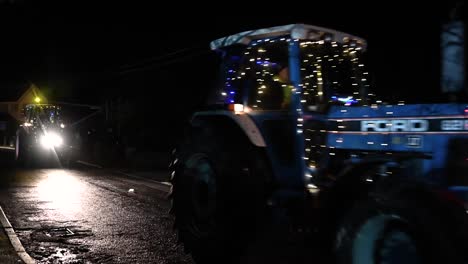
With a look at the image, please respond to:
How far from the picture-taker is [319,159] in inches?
235

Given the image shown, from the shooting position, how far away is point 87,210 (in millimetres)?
10656

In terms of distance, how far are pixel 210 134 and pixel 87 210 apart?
4.96 m

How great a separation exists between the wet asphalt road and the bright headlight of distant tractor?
7.59 m

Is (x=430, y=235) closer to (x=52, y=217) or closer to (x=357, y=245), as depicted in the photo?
(x=357, y=245)

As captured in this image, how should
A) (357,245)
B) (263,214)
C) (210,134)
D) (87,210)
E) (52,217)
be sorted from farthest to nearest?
1. (87,210)
2. (52,217)
3. (210,134)
4. (263,214)
5. (357,245)

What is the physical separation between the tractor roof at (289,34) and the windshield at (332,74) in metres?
0.10

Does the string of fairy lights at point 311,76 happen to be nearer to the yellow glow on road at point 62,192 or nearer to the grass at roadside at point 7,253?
the grass at roadside at point 7,253

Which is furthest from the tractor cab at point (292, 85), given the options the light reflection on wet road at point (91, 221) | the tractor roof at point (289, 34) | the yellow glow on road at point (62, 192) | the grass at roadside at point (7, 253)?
the yellow glow on road at point (62, 192)

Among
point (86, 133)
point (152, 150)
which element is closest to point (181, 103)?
point (152, 150)

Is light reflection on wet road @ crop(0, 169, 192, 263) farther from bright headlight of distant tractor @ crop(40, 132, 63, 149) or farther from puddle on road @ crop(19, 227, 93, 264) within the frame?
bright headlight of distant tractor @ crop(40, 132, 63, 149)

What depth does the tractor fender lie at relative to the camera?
6.16 meters

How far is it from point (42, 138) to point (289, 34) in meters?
18.6

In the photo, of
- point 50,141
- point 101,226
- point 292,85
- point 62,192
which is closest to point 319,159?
point 292,85

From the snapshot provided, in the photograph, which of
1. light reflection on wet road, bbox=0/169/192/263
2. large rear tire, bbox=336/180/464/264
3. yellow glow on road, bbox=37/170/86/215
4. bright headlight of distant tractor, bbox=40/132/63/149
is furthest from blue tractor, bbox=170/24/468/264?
bright headlight of distant tractor, bbox=40/132/63/149
